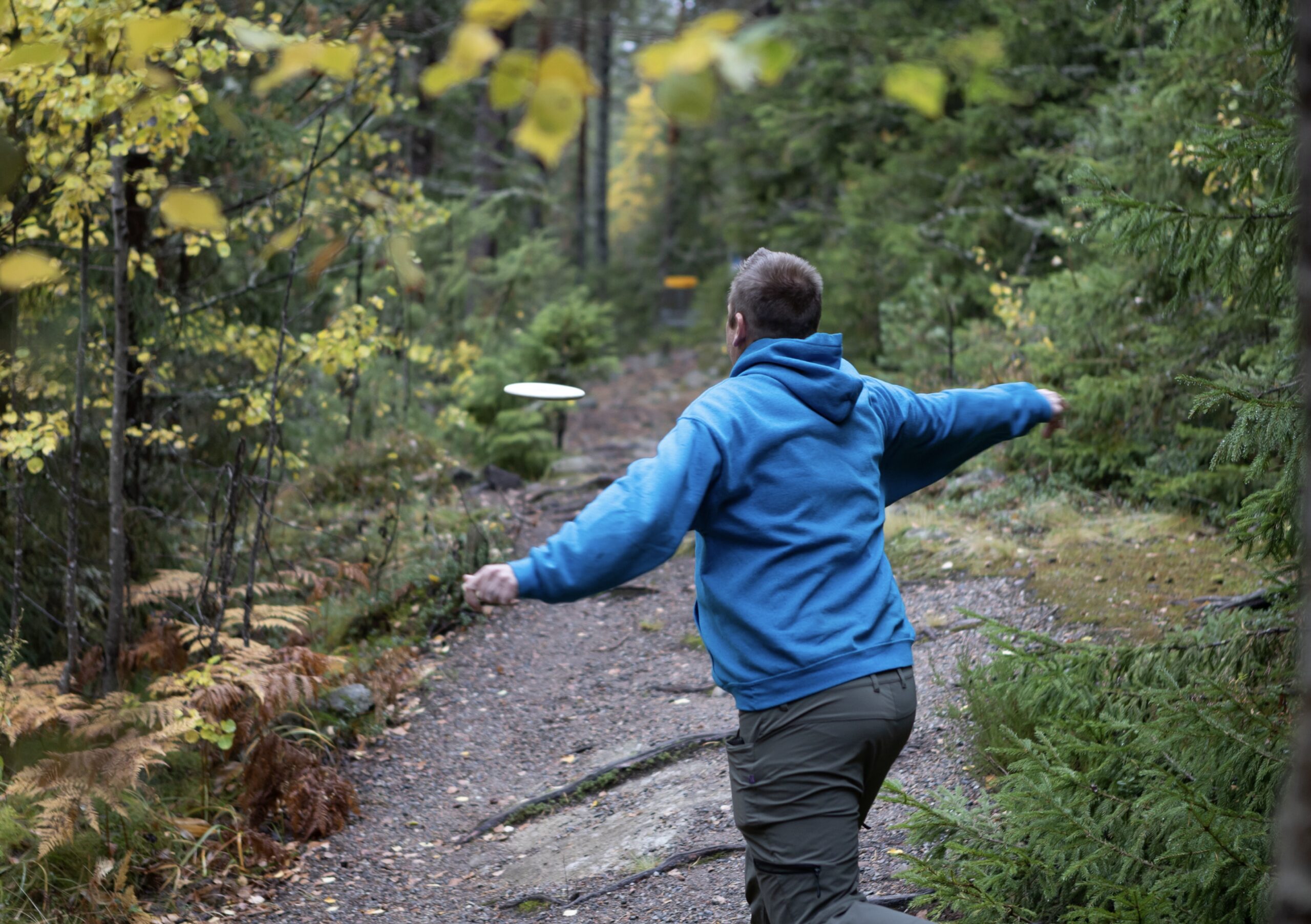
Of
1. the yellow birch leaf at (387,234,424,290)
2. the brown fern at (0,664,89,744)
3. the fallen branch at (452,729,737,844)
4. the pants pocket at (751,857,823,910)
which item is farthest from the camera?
the fallen branch at (452,729,737,844)

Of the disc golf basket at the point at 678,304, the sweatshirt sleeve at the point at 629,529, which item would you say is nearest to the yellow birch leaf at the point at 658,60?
the sweatshirt sleeve at the point at 629,529

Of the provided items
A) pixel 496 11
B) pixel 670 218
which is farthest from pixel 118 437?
pixel 670 218

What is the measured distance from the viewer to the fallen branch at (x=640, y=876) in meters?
4.15

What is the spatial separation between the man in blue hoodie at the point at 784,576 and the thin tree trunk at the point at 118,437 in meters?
3.97

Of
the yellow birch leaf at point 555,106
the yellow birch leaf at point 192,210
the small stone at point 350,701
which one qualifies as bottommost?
the small stone at point 350,701

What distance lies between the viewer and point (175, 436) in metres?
7.09

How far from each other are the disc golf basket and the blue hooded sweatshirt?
73.4ft

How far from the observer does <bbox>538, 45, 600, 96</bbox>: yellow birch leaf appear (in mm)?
1421

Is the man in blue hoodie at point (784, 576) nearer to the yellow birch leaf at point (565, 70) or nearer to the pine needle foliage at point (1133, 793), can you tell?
the pine needle foliage at point (1133, 793)

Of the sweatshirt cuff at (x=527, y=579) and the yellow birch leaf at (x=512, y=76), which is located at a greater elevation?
the yellow birch leaf at (x=512, y=76)

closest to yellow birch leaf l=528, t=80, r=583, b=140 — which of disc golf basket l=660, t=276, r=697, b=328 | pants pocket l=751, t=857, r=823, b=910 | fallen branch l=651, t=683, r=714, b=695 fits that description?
pants pocket l=751, t=857, r=823, b=910

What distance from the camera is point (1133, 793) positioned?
3.02 meters

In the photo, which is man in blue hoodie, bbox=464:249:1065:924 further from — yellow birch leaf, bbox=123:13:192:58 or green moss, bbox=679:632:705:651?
green moss, bbox=679:632:705:651

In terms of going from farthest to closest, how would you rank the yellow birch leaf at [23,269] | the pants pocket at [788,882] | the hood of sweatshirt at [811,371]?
the yellow birch leaf at [23,269]
the hood of sweatshirt at [811,371]
the pants pocket at [788,882]
